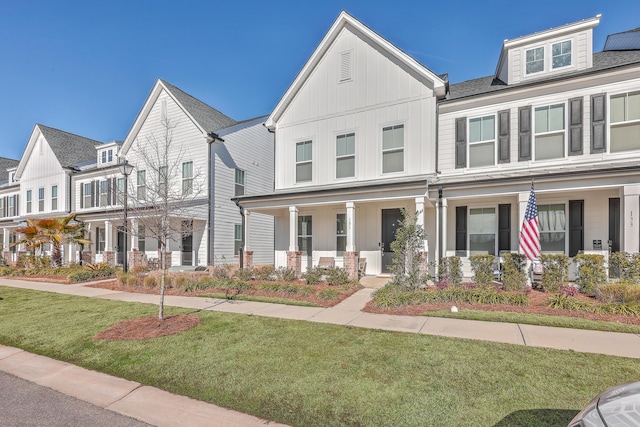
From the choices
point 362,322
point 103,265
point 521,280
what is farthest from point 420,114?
point 103,265

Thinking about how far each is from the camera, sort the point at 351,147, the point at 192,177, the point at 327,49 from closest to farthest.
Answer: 1. the point at 351,147
2. the point at 327,49
3. the point at 192,177

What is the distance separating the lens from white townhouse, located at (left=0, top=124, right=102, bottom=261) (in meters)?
22.2

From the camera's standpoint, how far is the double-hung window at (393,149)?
12.0 meters

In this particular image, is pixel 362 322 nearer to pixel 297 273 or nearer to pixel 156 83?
pixel 297 273

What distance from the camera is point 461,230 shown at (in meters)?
11.6

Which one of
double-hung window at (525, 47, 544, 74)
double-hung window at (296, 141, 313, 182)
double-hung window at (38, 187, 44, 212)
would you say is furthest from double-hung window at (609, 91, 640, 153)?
double-hung window at (38, 187, 44, 212)

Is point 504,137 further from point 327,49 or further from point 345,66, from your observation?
point 327,49

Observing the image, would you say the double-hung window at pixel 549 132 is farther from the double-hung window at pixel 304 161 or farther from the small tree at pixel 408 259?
the double-hung window at pixel 304 161

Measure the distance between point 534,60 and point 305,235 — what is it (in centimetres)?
1069

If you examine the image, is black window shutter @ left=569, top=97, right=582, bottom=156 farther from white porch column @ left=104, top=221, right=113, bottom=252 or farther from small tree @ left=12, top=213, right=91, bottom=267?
small tree @ left=12, top=213, right=91, bottom=267

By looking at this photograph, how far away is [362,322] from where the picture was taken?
639 centimetres

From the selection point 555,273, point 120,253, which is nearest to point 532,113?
point 555,273

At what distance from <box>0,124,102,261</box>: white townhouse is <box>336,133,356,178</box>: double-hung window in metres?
19.3

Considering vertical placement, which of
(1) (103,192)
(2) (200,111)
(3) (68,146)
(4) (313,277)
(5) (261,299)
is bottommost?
(5) (261,299)
